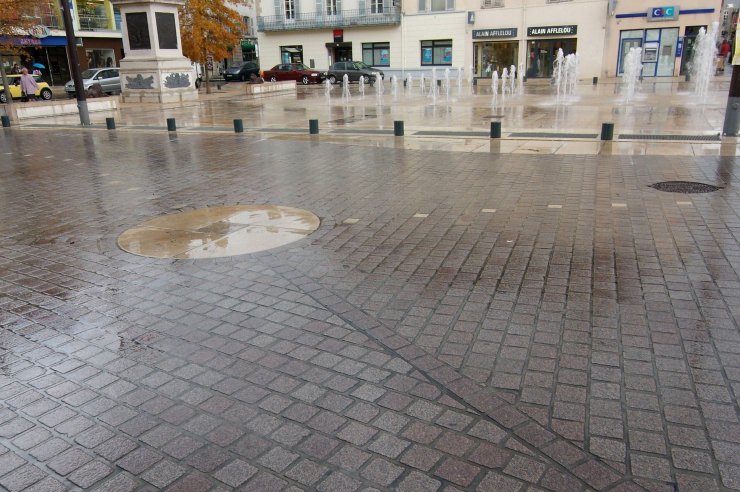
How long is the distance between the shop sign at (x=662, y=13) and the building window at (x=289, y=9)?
92.9 feet

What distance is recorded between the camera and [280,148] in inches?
529

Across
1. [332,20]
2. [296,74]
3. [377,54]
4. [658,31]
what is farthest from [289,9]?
[658,31]

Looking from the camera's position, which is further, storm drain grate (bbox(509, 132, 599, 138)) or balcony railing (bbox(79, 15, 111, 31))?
balcony railing (bbox(79, 15, 111, 31))

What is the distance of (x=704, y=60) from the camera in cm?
2598

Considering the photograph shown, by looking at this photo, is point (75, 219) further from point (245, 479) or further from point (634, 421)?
point (634, 421)

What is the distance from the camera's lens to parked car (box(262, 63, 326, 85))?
4341cm

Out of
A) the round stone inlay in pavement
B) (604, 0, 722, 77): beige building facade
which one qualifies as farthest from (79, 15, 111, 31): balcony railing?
the round stone inlay in pavement

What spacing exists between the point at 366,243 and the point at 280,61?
50.0 m

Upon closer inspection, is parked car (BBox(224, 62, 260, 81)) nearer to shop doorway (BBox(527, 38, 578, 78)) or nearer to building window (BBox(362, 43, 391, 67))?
building window (BBox(362, 43, 391, 67))

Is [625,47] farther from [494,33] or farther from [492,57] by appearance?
[492,57]

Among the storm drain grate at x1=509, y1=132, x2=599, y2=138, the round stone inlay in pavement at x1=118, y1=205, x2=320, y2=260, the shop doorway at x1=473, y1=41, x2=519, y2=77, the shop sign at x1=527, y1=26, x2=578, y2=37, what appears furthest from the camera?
the shop doorway at x1=473, y1=41, x2=519, y2=77

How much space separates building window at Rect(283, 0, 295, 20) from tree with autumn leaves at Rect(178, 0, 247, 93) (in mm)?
17654

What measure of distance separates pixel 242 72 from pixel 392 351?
167ft

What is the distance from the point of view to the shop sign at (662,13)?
36.8 meters
